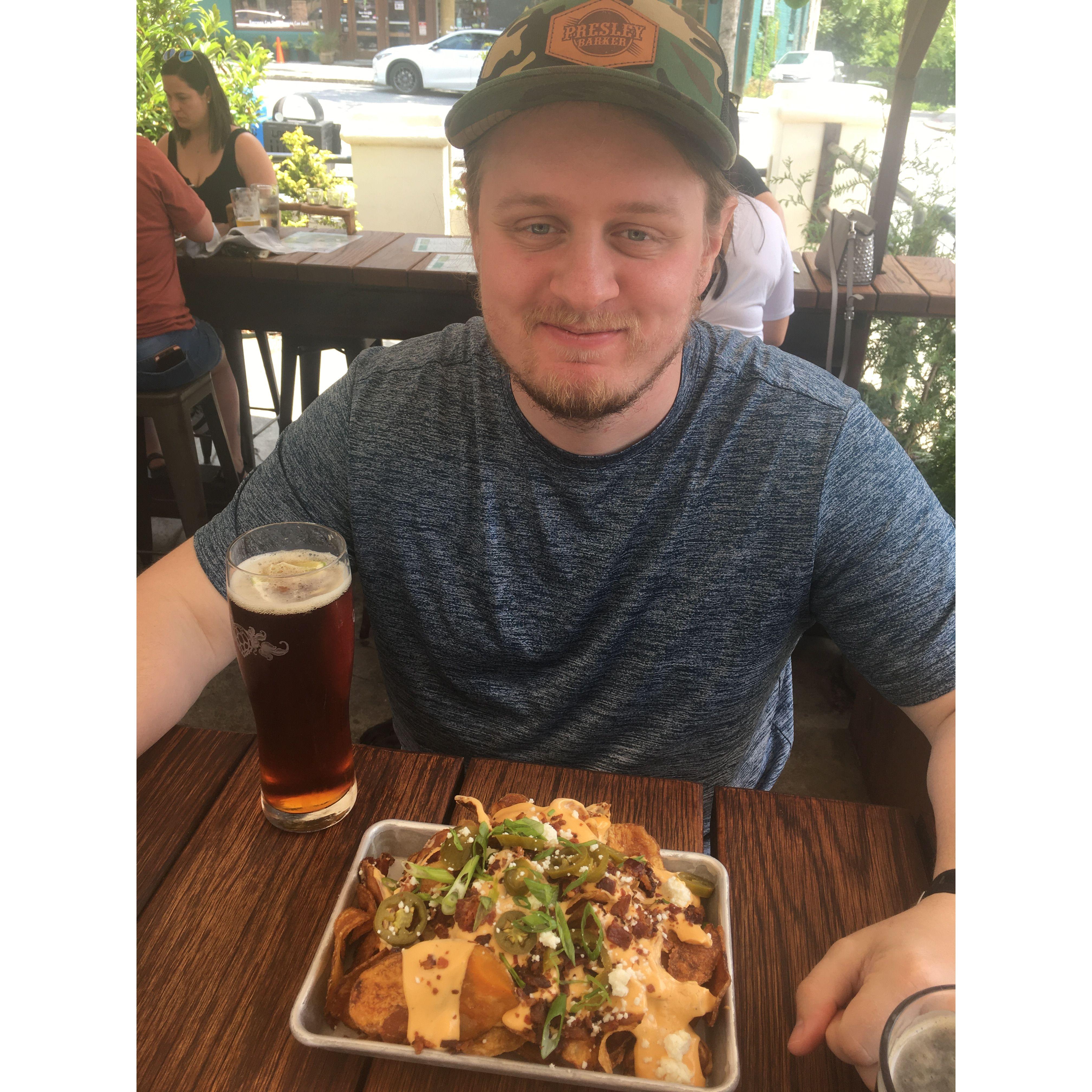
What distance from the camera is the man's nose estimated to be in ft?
3.72

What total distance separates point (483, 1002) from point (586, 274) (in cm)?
89

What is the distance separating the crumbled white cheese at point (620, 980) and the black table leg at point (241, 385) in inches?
158

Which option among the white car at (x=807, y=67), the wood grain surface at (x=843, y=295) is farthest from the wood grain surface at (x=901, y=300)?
the white car at (x=807, y=67)

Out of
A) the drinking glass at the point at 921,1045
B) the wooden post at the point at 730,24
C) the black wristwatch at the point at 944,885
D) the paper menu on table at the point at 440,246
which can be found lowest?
the black wristwatch at the point at 944,885

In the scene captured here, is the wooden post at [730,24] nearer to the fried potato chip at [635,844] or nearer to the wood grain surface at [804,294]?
the wood grain surface at [804,294]

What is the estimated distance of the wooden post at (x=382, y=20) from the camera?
4.33 ft

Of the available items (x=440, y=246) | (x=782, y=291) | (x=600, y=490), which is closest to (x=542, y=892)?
(x=600, y=490)

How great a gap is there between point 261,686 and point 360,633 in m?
2.21

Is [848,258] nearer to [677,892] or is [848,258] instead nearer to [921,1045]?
[677,892]

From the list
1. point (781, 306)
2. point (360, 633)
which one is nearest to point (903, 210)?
point (781, 306)

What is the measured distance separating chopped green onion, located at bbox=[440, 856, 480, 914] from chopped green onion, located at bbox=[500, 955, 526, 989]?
7 cm

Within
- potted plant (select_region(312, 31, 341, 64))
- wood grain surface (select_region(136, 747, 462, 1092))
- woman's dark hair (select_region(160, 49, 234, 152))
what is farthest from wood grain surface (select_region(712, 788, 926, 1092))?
woman's dark hair (select_region(160, 49, 234, 152))

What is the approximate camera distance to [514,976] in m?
0.67
